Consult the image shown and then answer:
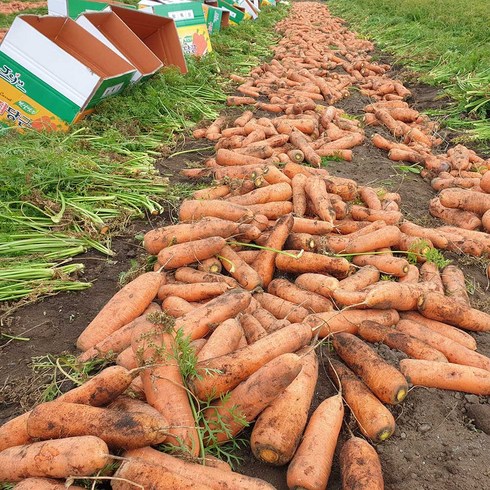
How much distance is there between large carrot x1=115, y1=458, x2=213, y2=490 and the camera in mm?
1566

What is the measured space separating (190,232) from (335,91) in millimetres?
5502

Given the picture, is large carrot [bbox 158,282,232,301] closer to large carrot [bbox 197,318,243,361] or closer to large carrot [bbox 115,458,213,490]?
large carrot [bbox 197,318,243,361]

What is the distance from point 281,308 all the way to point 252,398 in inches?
31.9

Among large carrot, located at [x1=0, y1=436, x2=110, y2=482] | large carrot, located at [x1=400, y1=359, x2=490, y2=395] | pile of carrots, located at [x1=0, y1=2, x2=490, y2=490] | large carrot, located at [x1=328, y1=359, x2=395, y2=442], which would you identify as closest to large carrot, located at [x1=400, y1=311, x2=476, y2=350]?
pile of carrots, located at [x1=0, y1=2, x2=490, y2=490]

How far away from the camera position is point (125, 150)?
472 cm

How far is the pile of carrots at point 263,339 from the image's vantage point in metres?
1.73

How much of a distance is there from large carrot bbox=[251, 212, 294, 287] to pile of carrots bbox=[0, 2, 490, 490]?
1cm

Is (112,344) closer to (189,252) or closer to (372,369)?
(189,252)

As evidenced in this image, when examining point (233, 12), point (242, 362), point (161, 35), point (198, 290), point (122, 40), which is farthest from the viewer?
point (233, 12)

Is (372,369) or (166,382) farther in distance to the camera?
(372,369)

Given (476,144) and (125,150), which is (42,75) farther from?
(476,144)

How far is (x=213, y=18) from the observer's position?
414 inches

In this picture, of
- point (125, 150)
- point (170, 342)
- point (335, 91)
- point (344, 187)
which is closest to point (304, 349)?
point (170, 342)

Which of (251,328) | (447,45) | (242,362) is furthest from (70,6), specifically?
(242,362)
